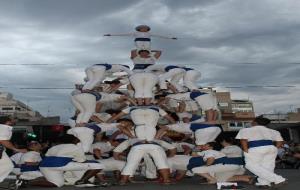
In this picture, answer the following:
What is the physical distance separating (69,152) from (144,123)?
2.26 metres

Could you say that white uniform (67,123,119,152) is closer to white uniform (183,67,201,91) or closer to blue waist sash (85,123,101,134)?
blue waist sash (85,123,101,134)

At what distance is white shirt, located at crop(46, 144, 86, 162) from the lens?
11417mm

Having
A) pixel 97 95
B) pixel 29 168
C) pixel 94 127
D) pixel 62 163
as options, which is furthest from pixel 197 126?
pixel 29 168

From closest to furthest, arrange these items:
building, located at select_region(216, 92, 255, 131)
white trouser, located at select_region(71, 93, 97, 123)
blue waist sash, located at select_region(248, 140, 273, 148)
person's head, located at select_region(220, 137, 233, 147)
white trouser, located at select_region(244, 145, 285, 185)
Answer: white trouser, located at select_region(244, 145, 285, 185) → blue waist sash, located at select_region(248, 140, 273, 148) → person's head, located at select_region(220, 137, 233, 147) → white trouser, located at select_region(71, 93, 97, 123) → building, located at select_region(216, 92, 255, 131)

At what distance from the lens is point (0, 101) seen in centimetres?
9350

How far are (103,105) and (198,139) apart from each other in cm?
398

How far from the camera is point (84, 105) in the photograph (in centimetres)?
1323

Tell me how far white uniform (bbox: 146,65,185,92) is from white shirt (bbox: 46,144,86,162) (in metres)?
3.66

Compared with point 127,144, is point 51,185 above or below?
below

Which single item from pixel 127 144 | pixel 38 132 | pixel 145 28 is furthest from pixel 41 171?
pixel 38 132

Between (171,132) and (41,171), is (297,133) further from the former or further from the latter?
(41,171)

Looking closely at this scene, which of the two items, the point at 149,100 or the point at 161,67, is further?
the point at 161,67

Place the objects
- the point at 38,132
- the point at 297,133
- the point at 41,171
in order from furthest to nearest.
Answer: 1. the point at 297,133
2. the point at 38,132
3. the point at 41,171

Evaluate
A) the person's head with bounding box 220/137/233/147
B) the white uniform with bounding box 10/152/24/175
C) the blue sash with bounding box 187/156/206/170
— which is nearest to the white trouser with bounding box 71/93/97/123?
the white uniform with bounding box 10/152/24/175
